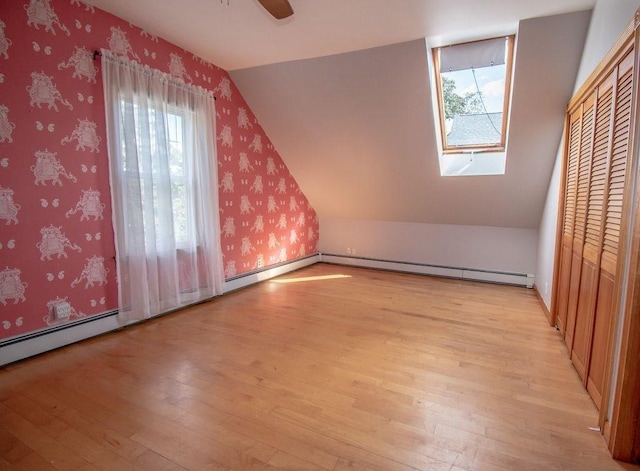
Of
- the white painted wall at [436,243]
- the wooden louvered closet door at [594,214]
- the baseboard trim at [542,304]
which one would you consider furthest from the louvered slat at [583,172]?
the white painted wall at [436,243]

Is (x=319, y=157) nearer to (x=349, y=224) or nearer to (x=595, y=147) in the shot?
(x=349, y=224)

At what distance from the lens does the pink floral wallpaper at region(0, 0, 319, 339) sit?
220 centimetres

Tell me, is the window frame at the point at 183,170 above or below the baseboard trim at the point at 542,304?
above

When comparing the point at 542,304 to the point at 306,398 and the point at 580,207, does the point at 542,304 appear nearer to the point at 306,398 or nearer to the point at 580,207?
the point at 580,207

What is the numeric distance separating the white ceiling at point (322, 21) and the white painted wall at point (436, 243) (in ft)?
8.59

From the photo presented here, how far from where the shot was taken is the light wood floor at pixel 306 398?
1.51 metres

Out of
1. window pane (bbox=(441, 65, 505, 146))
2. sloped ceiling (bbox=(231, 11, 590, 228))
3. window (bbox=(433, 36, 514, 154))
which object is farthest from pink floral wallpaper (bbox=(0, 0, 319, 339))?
window pane (bbox=(441, 65, 505, 146))

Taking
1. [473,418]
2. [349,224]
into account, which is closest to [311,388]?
[473,418]

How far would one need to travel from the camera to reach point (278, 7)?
1.82 metres

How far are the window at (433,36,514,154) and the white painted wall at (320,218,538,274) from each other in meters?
1.33

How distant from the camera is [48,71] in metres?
2.35

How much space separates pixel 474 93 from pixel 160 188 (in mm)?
3238

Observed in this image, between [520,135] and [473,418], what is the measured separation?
107 inches

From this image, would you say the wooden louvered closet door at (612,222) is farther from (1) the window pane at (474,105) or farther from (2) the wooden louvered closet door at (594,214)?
(1) the window pane at (474,105)
